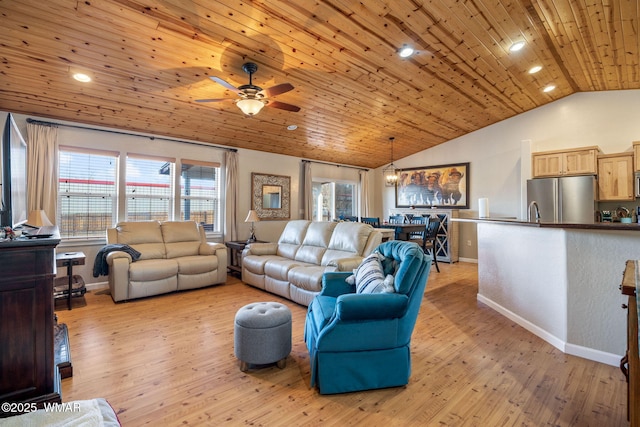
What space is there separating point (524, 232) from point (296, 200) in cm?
472

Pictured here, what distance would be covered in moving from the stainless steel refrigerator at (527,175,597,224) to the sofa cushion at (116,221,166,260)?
652 centimetres

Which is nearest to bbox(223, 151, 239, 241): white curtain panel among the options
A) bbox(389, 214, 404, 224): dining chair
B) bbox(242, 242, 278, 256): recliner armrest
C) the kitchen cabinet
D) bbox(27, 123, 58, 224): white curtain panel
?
bbox(242, 242, 278, 256): recliner armrest

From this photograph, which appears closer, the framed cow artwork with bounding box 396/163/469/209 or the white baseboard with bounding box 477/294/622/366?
the white baseboard with bounding box 477/294/622/366

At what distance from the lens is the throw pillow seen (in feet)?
7.13

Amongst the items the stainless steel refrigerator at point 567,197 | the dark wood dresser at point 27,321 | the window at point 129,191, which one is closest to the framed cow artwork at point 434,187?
the stainless steel refrigerator at point 567,197

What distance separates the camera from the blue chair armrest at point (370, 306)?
198 centimetres

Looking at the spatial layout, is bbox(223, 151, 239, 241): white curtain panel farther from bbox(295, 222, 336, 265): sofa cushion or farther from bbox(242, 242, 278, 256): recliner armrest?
bbox(295, 222, 336, 265): sofa cushion

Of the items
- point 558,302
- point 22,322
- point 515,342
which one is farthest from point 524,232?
point 22,322

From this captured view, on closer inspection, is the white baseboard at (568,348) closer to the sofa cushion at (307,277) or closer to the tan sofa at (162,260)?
the sofa cushion at (307,277)

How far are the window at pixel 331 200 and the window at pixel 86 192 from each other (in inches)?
171

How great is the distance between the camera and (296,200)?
700 centimetres

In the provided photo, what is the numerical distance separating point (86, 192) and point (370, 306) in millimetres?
4770

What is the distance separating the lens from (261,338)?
7.43 feet

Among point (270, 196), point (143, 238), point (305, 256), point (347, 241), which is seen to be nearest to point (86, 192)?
point (143, 238)
